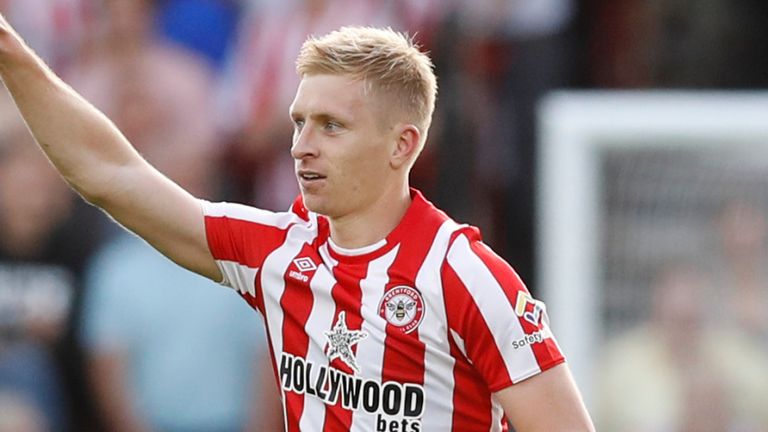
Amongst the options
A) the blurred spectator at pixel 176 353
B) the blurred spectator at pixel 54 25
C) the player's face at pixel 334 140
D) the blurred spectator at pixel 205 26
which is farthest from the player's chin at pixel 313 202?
the blurred spectator at pixel 54 25

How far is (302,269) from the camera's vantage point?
4238 millimetres

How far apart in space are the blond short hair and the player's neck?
0.73ft

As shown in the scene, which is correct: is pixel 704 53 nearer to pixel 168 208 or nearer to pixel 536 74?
pixel 536 74

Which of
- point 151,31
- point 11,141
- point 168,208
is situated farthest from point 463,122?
point 168,208

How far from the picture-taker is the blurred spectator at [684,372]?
805 cm

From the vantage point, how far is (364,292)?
13.5 feet

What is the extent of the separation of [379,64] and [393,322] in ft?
2.22

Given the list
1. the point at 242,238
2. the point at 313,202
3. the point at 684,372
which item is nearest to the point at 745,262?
the point at 684,372

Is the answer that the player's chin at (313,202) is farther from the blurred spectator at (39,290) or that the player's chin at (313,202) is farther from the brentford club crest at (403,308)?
the blurred spectator at (39,290)

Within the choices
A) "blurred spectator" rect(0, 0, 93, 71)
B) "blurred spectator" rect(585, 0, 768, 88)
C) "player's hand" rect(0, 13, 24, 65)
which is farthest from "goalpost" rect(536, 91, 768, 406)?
"player's hand" rect(0, 13, 24, 65)

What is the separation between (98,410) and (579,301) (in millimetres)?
2605

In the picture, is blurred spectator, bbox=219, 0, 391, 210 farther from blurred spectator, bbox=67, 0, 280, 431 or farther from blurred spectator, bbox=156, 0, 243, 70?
blurred spectator, bbox=67, 0, 280, 431

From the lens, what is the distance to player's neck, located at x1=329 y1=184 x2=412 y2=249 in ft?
13.7

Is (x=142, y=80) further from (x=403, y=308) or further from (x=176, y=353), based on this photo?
(x=403, y=308)
